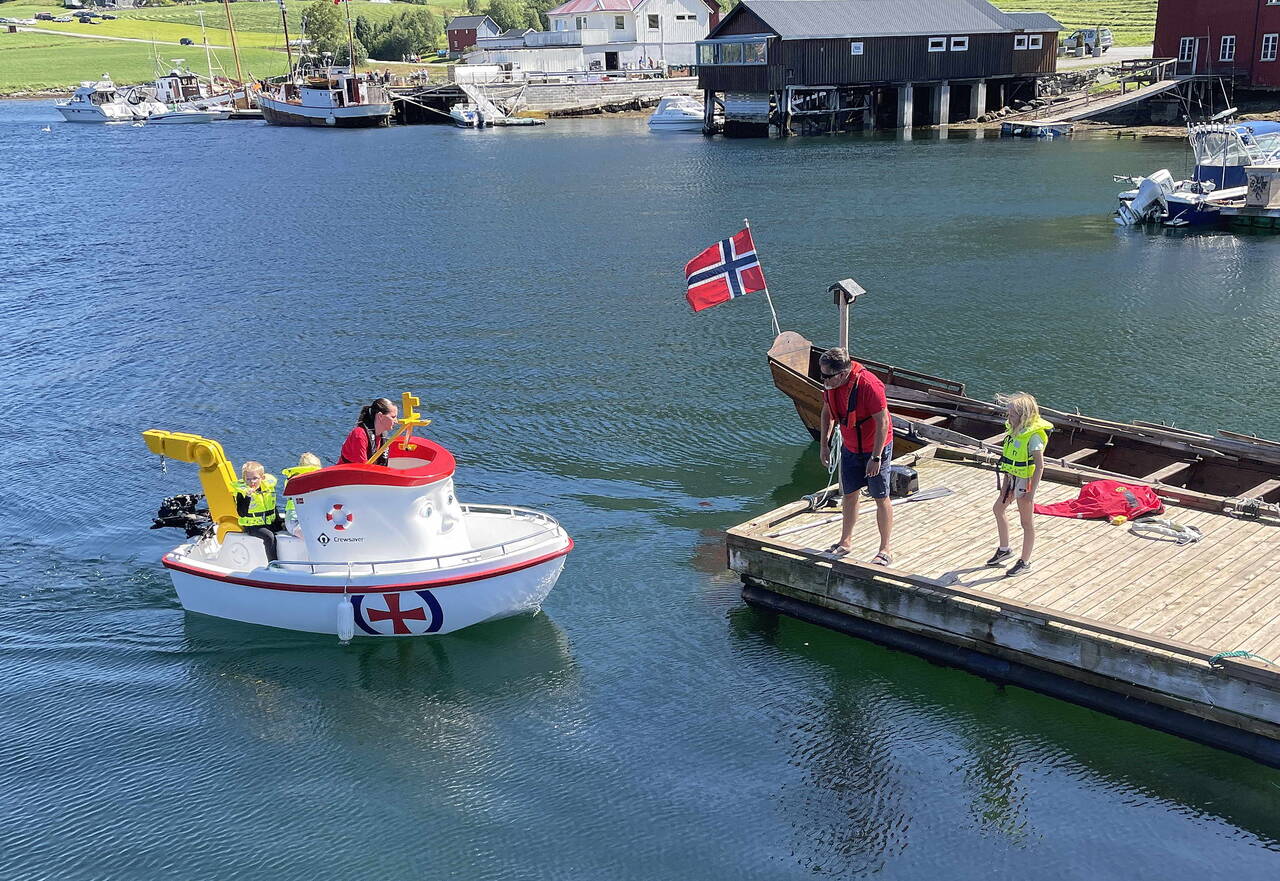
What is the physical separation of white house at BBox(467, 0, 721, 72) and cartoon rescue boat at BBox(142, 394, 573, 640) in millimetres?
107959

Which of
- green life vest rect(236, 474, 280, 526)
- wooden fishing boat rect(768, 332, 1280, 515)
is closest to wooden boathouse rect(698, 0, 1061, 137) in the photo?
wooden fishing boat rect(768, 332, 1280, 515)

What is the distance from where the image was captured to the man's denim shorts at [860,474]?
42.2ft

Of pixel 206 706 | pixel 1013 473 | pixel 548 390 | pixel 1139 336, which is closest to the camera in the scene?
pixel 1013 473

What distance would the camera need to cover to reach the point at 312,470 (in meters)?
13.9

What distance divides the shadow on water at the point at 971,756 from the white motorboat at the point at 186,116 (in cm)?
11691

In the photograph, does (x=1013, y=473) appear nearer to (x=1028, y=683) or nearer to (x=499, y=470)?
(x=1028, y=683)

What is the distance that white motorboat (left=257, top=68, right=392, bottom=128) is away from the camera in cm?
10231

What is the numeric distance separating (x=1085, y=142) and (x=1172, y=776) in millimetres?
64771

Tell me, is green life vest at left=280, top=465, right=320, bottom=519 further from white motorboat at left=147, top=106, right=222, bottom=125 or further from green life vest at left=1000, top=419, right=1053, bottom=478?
white motorboat at left=147, top=106, right=222, bottom=125

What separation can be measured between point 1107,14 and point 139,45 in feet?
410

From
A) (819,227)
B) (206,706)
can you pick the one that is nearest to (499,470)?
(206,706)

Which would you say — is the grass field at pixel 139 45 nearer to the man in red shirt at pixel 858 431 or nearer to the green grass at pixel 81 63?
the green grass at pixel 81 63

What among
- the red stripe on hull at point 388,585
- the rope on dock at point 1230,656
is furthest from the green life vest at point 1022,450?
the red stripe on hull at point 388,585

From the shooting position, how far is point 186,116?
11475 centimetres
